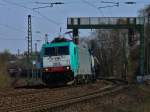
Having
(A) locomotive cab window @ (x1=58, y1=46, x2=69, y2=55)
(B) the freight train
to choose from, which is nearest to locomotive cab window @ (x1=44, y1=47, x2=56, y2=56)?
(B) the freight train

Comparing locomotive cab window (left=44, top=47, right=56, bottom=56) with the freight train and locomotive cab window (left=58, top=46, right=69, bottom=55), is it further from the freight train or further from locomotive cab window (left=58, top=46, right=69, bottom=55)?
locomotive cab window (left=58, top=46, right=69, bottom=55)

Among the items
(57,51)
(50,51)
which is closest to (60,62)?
(57,51)

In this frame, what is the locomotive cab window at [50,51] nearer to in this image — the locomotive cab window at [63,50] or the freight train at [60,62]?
the freight train at [60,62]

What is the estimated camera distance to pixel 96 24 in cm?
7081

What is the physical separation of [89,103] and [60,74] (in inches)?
574

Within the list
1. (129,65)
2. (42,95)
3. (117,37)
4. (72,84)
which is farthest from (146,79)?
(117,37)

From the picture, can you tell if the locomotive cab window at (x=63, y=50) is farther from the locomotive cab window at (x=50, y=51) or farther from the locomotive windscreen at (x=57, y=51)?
the locomotive cab window at (x=50, y=51)

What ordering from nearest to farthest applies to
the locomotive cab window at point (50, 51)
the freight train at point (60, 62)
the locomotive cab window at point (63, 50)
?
the freight train at point (60, 62) → the locomotive cab window at point (63, 50) → the locomotive cab window at point (50, 51)

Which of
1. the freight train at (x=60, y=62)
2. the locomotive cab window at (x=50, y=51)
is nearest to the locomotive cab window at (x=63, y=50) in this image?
the freight train at (x=60, y=62)

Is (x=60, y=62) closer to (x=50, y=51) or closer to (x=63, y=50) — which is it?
(x=63, y=50)

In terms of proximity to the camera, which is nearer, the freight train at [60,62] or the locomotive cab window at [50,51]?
the freight train at [60,62]

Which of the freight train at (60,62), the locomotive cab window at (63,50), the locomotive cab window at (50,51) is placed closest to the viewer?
the freight train at (60,62)

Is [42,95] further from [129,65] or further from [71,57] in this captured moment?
[129,65]

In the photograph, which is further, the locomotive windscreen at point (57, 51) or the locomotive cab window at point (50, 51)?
the locomotive cab window at point (50, 51)
